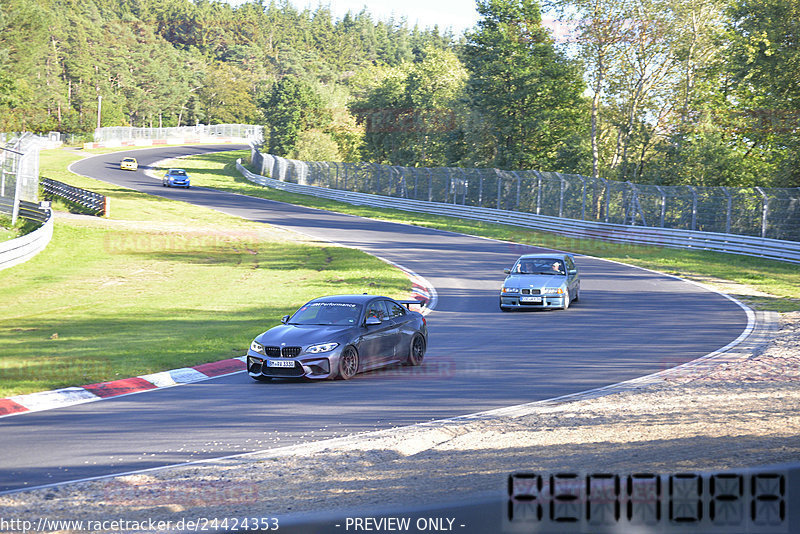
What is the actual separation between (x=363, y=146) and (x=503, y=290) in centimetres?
6137

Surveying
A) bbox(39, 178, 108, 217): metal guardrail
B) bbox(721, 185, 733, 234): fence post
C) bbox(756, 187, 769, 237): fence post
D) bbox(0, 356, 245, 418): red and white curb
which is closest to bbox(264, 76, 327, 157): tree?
bbox(39, 178, 108, 217): metal guardrail

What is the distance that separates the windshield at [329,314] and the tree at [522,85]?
4405cm

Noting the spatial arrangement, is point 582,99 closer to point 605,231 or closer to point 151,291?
point 605,231

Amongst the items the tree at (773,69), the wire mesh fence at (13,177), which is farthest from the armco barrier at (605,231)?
the wire mesh fence at (13,177)

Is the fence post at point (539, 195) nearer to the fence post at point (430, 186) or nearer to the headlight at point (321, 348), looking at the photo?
the fence post at point (430, 186)

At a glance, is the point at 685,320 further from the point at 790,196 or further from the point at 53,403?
the point at 790,196

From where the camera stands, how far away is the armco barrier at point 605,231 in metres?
31.9

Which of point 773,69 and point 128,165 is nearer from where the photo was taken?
point 773,69

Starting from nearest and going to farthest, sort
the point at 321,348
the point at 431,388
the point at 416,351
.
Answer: the point at 431,388
the point at 321,348
the point at 416,351

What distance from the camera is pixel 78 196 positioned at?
161 feet

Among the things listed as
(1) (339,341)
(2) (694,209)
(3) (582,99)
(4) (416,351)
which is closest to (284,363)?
(1) (339,341)

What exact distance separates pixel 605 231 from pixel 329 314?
28.2 m

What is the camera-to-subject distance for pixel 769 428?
8719 mm

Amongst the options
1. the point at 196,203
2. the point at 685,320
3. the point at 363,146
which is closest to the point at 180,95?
the point at 363,146
